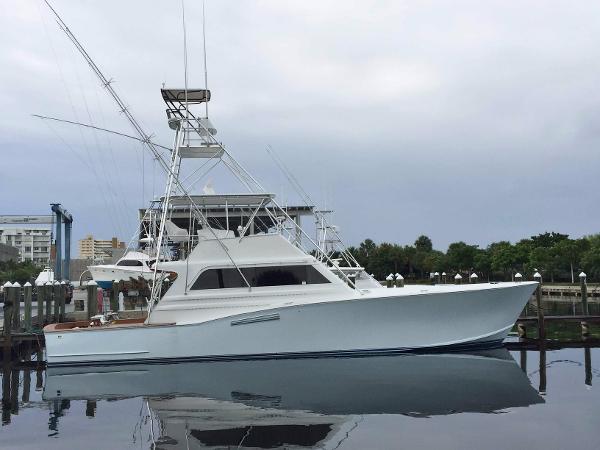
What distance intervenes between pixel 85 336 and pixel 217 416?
5.46 meters

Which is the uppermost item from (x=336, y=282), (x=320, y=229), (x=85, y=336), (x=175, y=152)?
(x=175, y=152)

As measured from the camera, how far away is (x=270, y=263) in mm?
14656

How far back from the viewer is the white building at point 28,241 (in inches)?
5507

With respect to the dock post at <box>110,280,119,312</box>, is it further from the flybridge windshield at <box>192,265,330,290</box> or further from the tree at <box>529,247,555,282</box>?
the tree at <box>529,247,555,282</box>

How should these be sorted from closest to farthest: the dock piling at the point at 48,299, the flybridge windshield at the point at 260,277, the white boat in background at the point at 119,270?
the flybridge windshield at the point at 260,277, the dock piling at the point at 48,299, the white boat in background at the point at 119,270

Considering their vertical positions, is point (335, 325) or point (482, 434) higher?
point (335, 325)

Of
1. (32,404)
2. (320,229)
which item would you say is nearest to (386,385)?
(32,404)

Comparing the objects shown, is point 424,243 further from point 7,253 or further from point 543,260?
point 7,253

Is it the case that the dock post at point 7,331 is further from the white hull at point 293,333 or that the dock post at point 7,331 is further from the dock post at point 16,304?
the white hull at point 293,333

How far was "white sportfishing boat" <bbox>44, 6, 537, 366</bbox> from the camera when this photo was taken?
46.1 feet

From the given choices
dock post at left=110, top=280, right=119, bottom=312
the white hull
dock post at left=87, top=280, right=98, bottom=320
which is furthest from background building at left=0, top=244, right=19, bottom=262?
the white hull

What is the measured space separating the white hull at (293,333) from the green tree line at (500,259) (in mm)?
39509

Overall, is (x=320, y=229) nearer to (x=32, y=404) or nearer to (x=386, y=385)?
(x=386, y=385)

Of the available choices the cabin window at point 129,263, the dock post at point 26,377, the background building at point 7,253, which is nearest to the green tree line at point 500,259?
the cabin window at point 129,263
